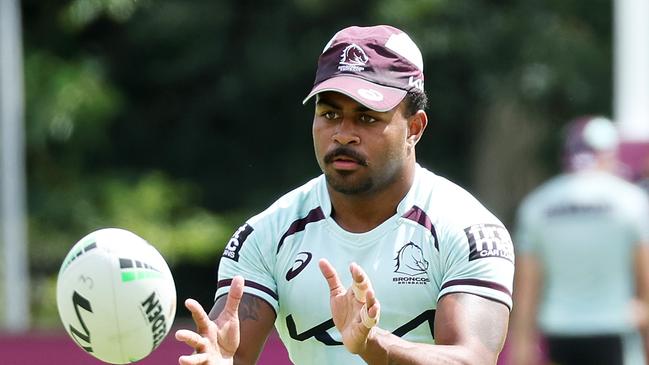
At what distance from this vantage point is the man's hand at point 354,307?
4328 millimetres

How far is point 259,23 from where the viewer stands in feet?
57.9

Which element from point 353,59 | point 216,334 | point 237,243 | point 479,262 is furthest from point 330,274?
point 353,59

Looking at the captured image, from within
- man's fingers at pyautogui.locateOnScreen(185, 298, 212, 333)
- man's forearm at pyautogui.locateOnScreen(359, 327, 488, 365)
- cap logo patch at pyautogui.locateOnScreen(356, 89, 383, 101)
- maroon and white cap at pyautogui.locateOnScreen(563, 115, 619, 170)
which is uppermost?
cap logo patch at pyautogui.locateOnScreen(356, 89, 383, 101)

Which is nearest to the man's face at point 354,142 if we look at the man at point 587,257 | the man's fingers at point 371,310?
the man's fingers at point 371,310

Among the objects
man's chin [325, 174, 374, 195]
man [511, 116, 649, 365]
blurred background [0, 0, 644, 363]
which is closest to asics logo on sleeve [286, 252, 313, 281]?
man's chin [325, 174, 374, 195]

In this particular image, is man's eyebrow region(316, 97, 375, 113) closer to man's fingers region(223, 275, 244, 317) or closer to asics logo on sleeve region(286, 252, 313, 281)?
asics logo on sleeve region(286, 252, 313, 281)

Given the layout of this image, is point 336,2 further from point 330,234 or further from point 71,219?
point 330,234

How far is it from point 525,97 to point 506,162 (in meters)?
1.15

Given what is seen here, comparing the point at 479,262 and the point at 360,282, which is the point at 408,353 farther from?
the point at 479,262

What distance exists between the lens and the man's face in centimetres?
475

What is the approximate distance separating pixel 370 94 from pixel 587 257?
4103mm

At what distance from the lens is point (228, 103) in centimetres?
1814

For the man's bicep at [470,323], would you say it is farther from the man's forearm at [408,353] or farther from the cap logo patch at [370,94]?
the cap logo patch at [370,94]

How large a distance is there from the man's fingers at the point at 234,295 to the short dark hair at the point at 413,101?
830 mm
